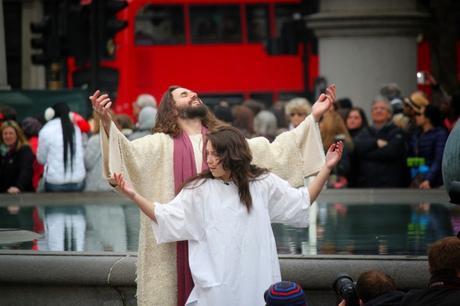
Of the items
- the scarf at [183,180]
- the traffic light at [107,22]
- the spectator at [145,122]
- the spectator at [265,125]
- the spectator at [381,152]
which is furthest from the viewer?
the traffic light at [107,22]

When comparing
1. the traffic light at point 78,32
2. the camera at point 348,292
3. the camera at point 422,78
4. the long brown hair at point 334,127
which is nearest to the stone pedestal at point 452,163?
the camera at point 348,292

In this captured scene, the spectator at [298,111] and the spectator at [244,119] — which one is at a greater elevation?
the spectator at [298,111]

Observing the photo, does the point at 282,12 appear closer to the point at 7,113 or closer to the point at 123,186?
the point at 7,113

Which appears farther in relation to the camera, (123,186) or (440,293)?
(123,186)

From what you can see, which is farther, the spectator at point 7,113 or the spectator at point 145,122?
the spectator at point 7,113

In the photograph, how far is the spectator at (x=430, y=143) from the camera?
51.7 ft

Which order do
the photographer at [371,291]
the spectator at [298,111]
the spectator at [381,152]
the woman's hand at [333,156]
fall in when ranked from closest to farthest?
1. the photographer at [371,291]
2. the woman's hand at [333,156]
3. the spectator at [298,111]
4. the spectator at [381,152]

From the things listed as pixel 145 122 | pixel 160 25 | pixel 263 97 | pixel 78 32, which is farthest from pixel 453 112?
pixel 160 25

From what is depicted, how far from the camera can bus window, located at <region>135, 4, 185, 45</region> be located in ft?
104

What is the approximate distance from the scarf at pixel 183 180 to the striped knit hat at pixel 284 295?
3.65ft

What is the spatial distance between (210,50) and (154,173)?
24.0m

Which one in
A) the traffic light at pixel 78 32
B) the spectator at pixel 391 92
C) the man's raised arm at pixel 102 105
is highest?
the traffic light at pixel 78 32

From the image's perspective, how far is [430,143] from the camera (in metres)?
15.8

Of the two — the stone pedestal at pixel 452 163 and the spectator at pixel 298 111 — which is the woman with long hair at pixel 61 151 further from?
the stone pedestal at pixel 452 163
